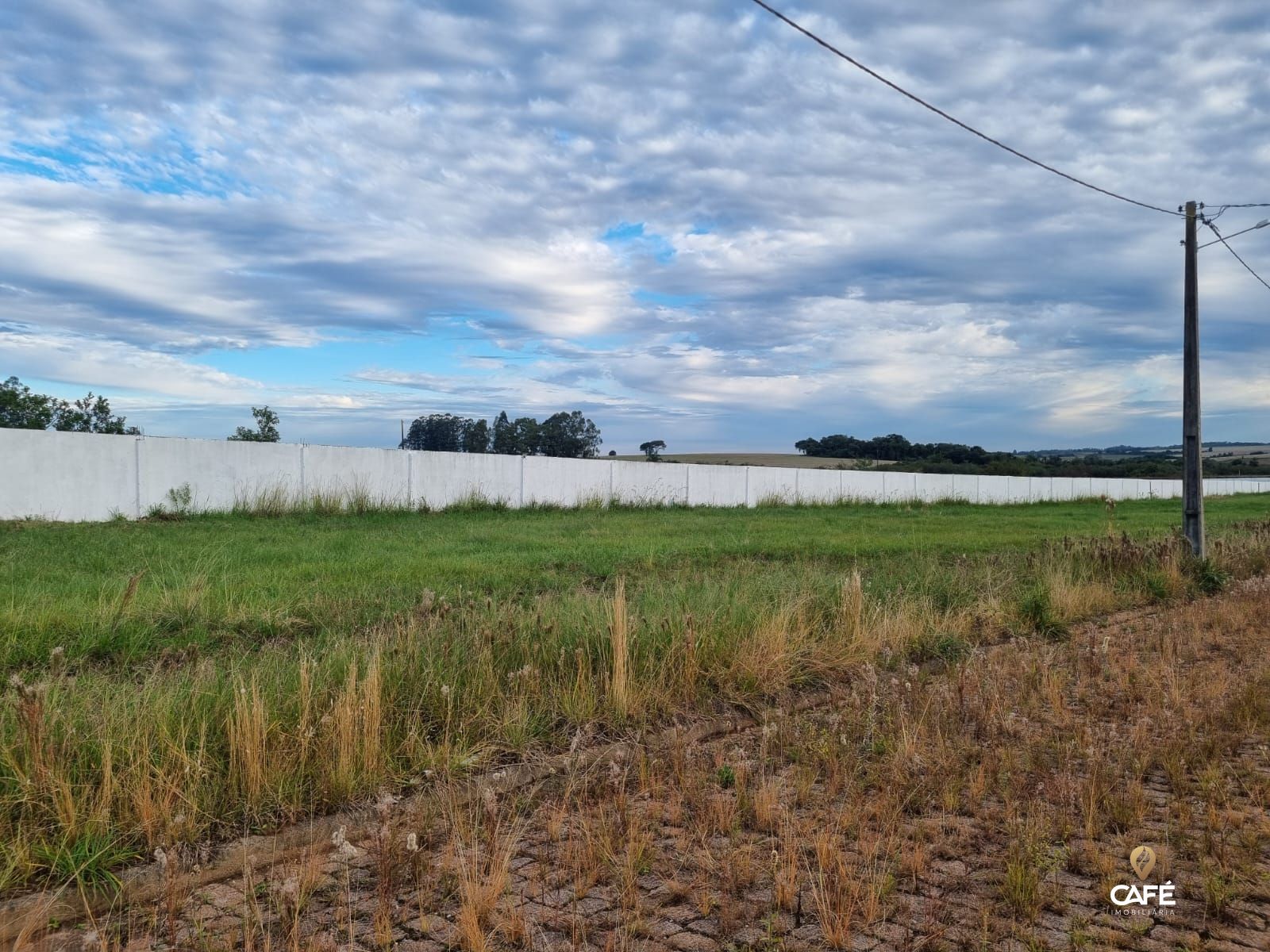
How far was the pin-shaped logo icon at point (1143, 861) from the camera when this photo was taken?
395cm

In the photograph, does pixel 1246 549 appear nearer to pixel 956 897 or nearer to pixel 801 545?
pixel 801 545

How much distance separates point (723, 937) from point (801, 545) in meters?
14.4

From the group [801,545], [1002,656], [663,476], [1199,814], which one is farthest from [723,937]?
[663,476]

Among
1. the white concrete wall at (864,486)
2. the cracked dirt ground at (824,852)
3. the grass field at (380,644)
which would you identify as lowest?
the cracked dirt ground at (824,852)

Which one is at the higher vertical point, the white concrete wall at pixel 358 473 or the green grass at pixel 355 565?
the white concrete wall at pixel 358 473

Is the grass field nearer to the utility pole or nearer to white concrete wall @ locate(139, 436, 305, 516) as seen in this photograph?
the utility pole

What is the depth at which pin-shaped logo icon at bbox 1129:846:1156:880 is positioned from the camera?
155 inches

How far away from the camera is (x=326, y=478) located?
939 inches

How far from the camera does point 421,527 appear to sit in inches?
782

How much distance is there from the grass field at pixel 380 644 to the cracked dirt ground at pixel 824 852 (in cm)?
53

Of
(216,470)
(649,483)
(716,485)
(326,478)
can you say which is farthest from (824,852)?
(716,485)

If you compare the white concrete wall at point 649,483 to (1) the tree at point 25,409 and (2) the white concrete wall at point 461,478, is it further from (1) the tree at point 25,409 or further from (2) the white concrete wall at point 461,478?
(1) the tree at point 25,409

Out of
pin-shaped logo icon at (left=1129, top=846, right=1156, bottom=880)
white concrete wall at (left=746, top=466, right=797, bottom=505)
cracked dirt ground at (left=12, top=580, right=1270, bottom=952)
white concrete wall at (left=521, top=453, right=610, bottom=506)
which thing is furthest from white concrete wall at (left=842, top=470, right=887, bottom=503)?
pin-shaped logo icon at (left=1129, top=846, right=1156, bottom=880)

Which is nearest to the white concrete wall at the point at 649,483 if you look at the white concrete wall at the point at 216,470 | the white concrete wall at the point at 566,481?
Result: the white concrete wall at the point at 566,481
